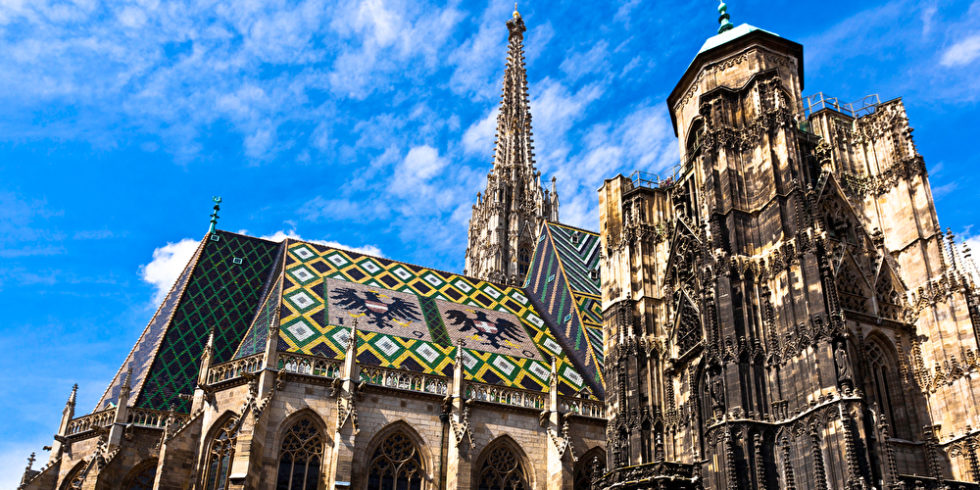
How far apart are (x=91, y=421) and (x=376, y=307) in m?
8.38

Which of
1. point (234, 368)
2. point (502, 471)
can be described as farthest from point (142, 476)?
point (502, 471)

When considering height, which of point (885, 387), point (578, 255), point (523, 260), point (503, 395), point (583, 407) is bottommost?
point (885, 387)

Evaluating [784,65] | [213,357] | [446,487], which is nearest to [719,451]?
[446,487]

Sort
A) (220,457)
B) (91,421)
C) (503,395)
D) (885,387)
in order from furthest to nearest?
1. (503,395)
2. (91,421)
3. (220,457)
4. (885,387)

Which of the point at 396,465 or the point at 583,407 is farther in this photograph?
the point at 583,407

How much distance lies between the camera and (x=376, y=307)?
2450 cm

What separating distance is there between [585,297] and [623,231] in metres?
5.94

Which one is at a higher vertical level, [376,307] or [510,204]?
[510,204]

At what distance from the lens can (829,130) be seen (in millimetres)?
20344

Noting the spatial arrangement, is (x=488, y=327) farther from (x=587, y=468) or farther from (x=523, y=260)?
(x=523, y=260)

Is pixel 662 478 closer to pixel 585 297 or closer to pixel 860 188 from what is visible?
pixel 860 188

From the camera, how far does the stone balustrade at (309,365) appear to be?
20016 mm

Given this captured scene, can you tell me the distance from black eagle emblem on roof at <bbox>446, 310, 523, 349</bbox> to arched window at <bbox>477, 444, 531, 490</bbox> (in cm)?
413

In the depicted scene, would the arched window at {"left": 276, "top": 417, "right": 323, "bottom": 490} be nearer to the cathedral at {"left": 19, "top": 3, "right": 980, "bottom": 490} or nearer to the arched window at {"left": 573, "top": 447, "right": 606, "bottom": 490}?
the cathedral at {"left": 19, "top": 3, "right": 980, "bottom": 490}
